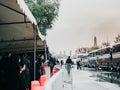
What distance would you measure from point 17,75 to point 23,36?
301cm

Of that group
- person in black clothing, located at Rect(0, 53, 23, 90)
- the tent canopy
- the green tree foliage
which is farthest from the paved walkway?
the green tree foliage

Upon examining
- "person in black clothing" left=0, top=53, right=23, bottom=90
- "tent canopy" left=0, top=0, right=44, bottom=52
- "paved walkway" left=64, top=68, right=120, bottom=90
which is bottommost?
"paved walkway" left=64, top=68, right=120, bottom=90

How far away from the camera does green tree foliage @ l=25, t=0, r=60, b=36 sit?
49.1 metres

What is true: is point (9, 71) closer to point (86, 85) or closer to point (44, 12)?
point (86, 85)

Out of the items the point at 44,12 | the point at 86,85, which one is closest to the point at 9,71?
the point at 86,85

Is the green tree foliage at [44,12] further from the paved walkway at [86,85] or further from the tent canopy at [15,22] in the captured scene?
the tent canopy at [15,22]

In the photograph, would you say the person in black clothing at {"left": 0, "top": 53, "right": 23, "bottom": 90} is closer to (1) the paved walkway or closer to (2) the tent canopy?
(2) the tent canopy

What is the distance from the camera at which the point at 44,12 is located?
5056 centimetres

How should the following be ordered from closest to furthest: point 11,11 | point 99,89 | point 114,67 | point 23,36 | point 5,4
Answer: point 5,4 → point 11,11 → point 23,36 → point 99,89 → point 114,67

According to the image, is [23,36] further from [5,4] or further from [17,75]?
[5,4]

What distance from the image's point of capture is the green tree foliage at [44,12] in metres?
49.1

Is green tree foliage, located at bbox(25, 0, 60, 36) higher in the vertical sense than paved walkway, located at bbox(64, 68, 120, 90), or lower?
higher

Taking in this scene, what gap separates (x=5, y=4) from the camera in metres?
8.14

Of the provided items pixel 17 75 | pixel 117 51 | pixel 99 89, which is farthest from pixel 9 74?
pixel 117 51
